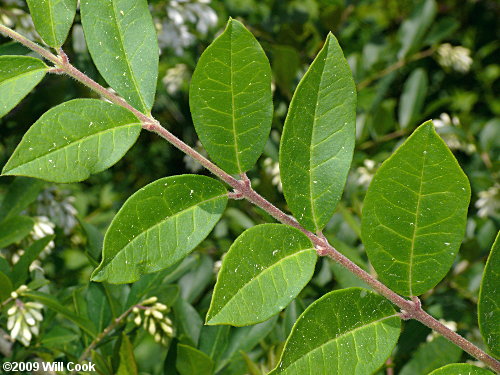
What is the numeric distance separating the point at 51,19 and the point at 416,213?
1.98 ft

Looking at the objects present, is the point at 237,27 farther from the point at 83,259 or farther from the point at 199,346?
the point at 83,259

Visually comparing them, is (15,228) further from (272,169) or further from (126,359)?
(272,169)

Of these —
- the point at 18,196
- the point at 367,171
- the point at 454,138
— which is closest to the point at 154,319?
the point at 18,196

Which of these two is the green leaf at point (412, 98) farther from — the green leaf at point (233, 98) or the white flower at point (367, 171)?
the green leaf at point (233, 98)

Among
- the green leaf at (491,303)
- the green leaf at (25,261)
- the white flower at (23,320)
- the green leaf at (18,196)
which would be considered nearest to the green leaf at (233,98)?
the green leaf at (491,303)

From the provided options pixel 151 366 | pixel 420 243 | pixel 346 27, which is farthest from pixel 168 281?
pixel 346 27

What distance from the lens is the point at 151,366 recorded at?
1.79 metres

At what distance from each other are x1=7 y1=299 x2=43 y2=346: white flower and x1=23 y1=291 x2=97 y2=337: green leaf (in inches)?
3.0

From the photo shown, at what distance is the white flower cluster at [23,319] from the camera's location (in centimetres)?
138

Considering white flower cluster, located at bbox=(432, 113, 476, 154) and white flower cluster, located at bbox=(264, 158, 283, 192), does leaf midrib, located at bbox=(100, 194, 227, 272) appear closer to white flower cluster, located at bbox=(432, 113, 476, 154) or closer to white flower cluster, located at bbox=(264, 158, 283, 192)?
white flower cluster, located at bbox=(264, 158, 283, 192)

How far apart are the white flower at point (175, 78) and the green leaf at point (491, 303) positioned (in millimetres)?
1825

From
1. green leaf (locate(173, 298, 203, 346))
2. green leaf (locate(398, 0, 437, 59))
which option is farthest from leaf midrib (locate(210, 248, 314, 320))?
green leaf (locate(398, 0, 437, 59))

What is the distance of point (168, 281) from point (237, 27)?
892 millimetres

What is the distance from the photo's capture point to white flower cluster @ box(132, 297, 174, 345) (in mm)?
1380
